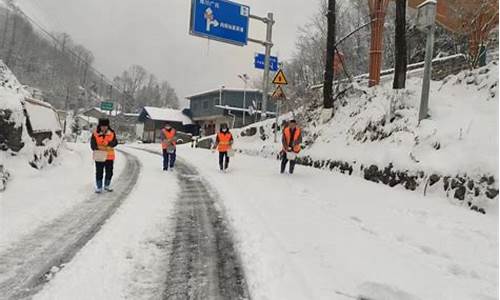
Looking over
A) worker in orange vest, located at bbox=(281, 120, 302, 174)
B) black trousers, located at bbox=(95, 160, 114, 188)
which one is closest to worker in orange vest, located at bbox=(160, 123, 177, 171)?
worker in orange vest, located at bbox=(281, 120, 302, 174)

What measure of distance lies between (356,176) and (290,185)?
7.29 feet

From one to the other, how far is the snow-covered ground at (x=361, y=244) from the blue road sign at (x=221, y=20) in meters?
12.4

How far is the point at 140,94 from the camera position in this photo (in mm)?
127000

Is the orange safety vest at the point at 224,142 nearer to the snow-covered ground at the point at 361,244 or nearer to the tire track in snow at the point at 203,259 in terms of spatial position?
the snow-covered ground at the point at 361,244

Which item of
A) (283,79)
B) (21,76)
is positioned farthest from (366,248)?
(21,76)

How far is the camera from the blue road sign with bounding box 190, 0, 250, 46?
19.5 m

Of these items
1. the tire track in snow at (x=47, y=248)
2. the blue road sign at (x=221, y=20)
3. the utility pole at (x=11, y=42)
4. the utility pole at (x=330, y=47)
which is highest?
the utility pole at (x=11, y=42)

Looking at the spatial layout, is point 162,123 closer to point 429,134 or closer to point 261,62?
point 261,62

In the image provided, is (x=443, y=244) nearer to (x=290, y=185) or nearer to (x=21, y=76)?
(x=290, y=185)

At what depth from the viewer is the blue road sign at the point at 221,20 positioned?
63.9ft

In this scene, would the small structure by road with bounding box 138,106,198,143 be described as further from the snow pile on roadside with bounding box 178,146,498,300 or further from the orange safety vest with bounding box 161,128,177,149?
the snow pile on roadside with bounding box 178,146,498,300

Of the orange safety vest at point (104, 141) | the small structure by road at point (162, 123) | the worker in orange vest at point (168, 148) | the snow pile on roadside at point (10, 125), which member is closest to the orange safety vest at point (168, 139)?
the worker in orange vest at point (168, 148)

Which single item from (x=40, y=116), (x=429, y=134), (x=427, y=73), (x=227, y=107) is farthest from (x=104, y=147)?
(x=227, y=107)

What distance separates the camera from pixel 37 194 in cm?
Result: 817
